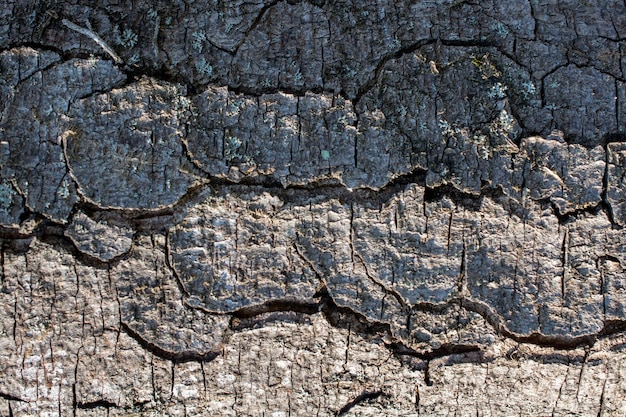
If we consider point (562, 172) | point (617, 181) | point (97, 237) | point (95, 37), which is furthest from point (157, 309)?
point (617, 181)

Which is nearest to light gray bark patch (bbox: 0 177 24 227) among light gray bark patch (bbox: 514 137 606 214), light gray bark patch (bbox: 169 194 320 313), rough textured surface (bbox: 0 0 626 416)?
rough textured surface (bbox: 0 0 626 416)

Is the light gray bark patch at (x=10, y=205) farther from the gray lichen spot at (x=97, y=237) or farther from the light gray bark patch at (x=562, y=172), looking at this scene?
the light gray bark patch at (x=562, y=172)

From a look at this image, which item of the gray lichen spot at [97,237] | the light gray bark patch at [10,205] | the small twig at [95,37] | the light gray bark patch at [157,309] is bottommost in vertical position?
the light gray bark patch at [157,309]

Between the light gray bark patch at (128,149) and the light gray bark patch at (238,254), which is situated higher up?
the light gray bark patch at (128,149)

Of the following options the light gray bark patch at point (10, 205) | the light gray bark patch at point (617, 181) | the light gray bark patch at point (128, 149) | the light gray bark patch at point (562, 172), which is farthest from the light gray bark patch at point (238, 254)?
the light gray bark patch at point (617, 181)

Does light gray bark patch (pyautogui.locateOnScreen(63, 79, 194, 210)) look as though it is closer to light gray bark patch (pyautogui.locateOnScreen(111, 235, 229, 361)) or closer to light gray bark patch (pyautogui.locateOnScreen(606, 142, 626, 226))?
light gray bark patch (pyautogui.locateOnScreen(111, 235, 229, 361))

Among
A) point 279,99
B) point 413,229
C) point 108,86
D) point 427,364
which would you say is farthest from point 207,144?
point 427,364

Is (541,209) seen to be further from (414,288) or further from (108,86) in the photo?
(108,86)

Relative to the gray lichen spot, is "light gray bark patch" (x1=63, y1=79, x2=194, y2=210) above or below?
above

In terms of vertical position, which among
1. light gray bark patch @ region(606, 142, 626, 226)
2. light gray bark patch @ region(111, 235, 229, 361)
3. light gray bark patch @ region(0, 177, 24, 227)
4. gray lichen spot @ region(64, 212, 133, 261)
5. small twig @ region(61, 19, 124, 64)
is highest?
small twig @ region(61, 19, 124, 64)
